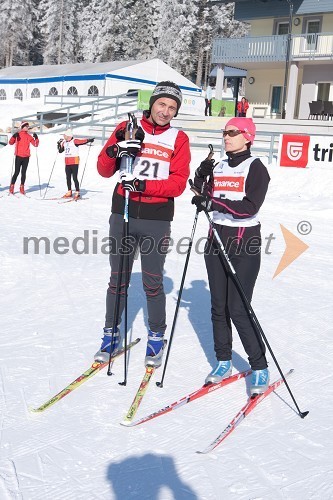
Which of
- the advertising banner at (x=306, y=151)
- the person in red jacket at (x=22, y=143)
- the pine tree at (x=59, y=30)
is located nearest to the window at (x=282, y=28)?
the advertising banner at (x=306, y=151)

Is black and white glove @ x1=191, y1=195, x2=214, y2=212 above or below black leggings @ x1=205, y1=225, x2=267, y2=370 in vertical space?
above

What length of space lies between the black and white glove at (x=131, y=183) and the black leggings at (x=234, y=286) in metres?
0.57

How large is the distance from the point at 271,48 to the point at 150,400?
25.8 metres

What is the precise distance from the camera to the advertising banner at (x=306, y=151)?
47.4 feet

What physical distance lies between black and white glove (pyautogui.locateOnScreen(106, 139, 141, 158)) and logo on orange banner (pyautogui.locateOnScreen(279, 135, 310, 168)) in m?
11.9

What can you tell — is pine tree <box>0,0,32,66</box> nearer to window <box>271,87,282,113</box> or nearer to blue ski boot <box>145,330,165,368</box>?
window <box>271,87,282,113</box>

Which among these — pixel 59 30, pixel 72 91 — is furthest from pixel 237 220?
pixel 59 30

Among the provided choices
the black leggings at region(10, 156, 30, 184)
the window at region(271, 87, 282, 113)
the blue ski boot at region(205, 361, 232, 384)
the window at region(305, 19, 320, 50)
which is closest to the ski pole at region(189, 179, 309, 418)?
the blue ski boot at region(205, 361, 232, 384)

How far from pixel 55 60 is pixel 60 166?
53407 mm

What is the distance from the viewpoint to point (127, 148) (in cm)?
336

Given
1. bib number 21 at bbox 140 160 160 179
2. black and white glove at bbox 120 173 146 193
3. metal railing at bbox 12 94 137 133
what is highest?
metal railing at bbox 12 94 137 133

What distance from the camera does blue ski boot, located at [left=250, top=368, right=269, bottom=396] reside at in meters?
3.45

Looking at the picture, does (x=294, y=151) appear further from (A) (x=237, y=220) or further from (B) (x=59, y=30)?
(B) (x=59, y=30)

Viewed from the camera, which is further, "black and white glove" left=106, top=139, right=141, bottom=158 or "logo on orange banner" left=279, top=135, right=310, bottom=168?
"logo on orange banner" left=279, top=135, right=310, bottom=168
